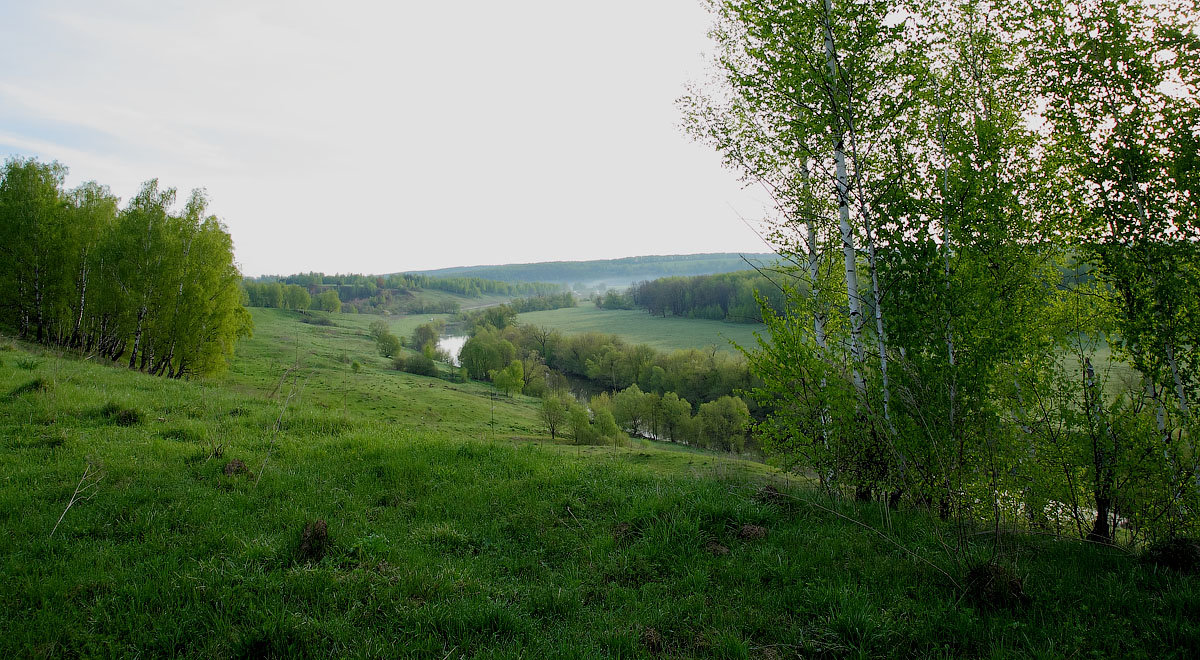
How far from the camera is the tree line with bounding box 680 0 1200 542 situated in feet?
21.9

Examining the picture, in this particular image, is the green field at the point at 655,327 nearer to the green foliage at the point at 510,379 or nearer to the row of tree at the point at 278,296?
the green foliage at the point at 510,379

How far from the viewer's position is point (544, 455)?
988 centimetres

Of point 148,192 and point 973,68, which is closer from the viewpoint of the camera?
point 973,68

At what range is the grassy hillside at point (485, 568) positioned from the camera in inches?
157

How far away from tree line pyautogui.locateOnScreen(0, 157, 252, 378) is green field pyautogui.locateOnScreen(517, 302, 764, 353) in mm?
63280

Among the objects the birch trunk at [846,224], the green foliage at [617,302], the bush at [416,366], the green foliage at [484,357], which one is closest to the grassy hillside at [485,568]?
the birch trunk at [846,224]

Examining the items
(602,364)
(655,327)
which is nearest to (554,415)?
(602,364)

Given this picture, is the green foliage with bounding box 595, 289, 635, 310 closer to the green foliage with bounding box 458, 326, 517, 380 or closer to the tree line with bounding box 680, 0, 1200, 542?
the green foliage with bounding box 458, 326, 517, 380

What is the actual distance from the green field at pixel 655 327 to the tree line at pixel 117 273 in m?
63.3

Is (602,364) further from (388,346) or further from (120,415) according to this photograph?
→ (120,415)

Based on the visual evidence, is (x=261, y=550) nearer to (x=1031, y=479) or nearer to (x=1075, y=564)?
(x=1075, y=564)

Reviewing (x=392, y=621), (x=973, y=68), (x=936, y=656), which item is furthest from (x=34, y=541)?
(x=973, y=68)

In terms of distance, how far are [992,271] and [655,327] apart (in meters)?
111

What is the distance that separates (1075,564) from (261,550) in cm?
839
